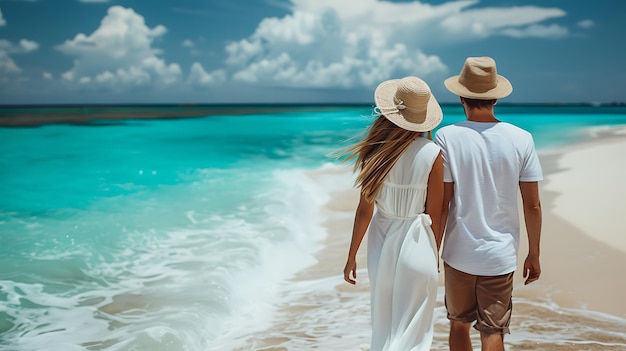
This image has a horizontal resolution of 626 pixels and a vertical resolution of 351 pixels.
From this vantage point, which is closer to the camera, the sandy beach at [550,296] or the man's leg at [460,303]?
the man's leg at [460,303]

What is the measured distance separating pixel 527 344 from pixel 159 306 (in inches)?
112

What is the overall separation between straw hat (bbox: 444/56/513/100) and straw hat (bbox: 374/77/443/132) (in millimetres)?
146

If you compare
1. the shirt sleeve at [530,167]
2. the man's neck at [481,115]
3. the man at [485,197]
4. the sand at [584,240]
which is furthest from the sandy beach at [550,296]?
the man's neck at [481,115]

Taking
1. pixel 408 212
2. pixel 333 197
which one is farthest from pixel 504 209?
pixel 333 197

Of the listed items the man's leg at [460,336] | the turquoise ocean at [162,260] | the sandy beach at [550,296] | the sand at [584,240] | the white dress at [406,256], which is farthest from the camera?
the sand at [584,240]

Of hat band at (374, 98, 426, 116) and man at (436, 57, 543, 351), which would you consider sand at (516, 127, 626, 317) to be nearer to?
man at (436, 57, 543, 351)

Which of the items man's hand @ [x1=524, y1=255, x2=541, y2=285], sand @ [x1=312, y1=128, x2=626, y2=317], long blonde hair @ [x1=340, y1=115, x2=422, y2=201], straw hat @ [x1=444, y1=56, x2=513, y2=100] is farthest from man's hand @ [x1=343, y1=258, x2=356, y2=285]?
sand @ [x1=312, y1=128, x2=626, y2=317]

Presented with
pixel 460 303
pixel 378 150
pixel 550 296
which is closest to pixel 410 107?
pixel 378 150

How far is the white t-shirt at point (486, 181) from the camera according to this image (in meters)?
2.30

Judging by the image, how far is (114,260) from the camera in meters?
6.21

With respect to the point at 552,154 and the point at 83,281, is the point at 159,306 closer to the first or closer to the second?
the point at 83,281

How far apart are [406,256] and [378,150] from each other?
451 millimetres

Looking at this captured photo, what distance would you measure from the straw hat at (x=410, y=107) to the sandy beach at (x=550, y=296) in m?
1.75

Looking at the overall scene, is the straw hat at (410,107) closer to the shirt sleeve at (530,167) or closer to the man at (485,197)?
the man at (485,197)
